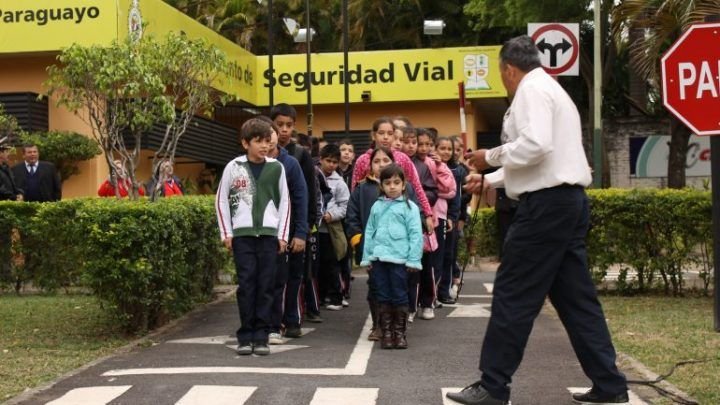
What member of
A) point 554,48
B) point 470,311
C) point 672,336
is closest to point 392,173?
point 672,336

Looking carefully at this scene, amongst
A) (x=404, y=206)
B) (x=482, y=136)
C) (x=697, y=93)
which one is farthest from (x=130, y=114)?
(x=482, y=136)

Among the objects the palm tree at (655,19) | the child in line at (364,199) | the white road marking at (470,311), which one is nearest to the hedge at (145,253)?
the child in line at (364,199)

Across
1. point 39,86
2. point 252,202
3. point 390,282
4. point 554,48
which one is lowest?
point 390,282

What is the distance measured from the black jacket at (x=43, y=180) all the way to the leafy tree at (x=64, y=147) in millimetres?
3624

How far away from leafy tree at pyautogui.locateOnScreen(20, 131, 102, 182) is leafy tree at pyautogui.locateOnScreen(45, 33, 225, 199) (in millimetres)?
6115

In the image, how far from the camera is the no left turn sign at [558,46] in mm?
13481

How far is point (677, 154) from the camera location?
25.5 m

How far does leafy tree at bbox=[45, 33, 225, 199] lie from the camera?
38.0 feet

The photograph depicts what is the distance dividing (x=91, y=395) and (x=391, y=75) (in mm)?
20103

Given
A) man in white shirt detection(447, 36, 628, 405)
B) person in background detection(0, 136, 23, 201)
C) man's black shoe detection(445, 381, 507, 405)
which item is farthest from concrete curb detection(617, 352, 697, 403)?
person in background detection(0, 136, 23, 201)

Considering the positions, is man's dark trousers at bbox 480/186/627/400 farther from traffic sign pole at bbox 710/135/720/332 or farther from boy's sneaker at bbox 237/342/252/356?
traffic sign pole at bbox 710/135/720/332

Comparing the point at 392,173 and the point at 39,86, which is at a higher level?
the point at 39,86

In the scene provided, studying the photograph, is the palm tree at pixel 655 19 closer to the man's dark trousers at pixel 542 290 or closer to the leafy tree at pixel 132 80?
the leafy tree at pixel 132 80

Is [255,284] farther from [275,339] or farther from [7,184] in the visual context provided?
[7,184]
